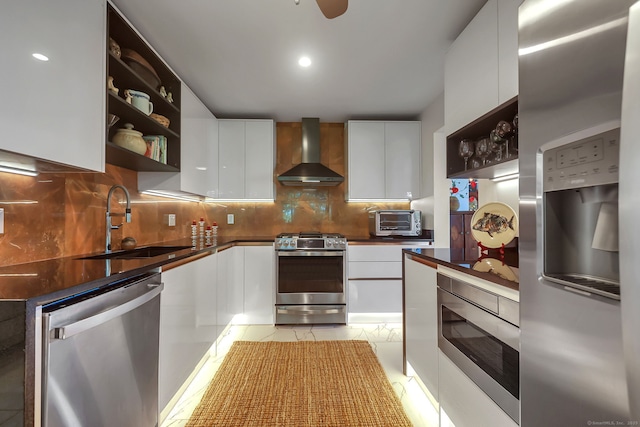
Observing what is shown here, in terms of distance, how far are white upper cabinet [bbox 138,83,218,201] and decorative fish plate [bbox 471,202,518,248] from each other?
7.13 ft

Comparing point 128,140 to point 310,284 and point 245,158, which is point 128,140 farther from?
point 310,284

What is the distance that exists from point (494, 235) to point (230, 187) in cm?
268

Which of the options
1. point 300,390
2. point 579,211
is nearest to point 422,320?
point 300,390

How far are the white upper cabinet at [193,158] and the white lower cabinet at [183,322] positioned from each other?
71 cm

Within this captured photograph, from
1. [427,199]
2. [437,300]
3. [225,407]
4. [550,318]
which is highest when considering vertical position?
[427,199]

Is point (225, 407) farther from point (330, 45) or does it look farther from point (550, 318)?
point (330, 45)

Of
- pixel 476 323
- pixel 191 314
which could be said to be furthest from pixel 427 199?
pixel 191 314

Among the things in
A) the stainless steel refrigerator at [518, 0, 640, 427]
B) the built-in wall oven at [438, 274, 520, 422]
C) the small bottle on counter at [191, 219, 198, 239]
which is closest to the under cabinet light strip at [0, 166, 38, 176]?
the small bottle on counter at [191, 219, 198, 239]

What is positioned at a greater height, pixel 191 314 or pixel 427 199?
pixel 427 199

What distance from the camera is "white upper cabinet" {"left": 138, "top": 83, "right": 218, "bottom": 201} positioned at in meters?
2.23

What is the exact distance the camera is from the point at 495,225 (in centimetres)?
145

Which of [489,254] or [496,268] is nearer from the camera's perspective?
[496,268]

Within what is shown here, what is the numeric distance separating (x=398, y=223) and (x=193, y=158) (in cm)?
222

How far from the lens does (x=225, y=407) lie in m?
1.66
